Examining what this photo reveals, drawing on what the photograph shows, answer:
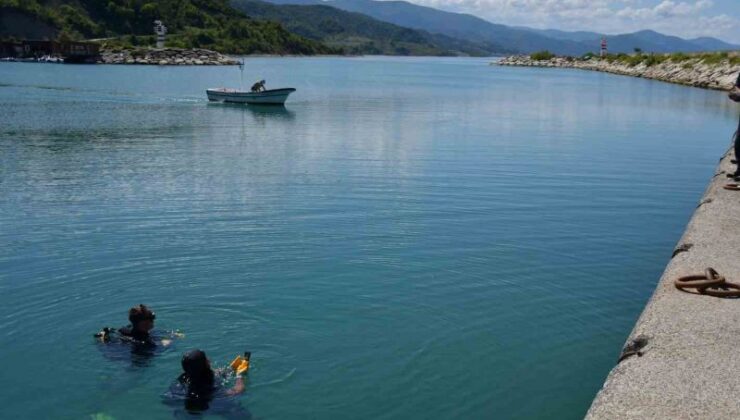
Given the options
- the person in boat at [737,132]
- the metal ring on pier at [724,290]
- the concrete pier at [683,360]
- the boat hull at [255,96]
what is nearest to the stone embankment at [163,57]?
the boat hull at [255,96]

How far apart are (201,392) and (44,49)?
150 metres

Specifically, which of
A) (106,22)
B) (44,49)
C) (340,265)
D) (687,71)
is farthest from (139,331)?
(106,22)

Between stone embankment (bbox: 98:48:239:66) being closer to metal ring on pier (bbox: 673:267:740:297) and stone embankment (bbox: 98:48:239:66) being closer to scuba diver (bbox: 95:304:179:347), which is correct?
scuba diver (bbox: 95:304:179:347)

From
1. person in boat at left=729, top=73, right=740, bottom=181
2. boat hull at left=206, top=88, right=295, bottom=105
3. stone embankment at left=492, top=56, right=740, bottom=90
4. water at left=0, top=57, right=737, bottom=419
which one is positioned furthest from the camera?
stone embankment at left=492, top=56, right=740, bottom=90

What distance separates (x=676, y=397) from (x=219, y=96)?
166 feet

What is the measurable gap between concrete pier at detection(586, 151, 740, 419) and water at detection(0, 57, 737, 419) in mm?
1403

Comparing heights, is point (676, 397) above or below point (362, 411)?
above

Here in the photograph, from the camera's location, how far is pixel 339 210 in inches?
770

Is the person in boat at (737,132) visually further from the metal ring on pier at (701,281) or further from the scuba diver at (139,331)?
the scuba diver at (139,331)

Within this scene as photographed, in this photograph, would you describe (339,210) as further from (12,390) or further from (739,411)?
(739,411)

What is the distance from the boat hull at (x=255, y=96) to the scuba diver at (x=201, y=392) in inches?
1717

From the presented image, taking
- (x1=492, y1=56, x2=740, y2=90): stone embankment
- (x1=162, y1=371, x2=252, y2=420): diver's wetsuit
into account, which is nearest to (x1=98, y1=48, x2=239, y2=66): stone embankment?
(x1=492, y1=56, x2=740, y2=90): stone embankment

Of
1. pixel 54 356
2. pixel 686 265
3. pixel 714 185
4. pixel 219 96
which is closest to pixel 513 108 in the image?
pixel 219 96

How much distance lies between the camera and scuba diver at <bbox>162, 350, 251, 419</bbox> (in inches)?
362
